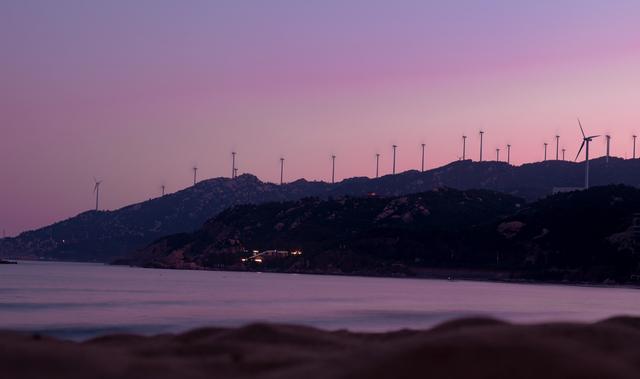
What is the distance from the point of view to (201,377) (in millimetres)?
18859

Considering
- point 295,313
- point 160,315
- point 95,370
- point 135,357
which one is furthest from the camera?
point 295,313

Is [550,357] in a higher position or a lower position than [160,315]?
higher

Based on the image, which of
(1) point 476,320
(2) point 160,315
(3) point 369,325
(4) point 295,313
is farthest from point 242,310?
(1) point 476,320

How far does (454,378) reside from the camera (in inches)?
613

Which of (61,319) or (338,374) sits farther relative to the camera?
(61,319)

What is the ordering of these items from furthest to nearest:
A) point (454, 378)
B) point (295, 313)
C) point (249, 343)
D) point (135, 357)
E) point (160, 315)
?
point (295, 313) < point (160, 315) < point (249, 343) < point (135, 357) < point (454, 378)

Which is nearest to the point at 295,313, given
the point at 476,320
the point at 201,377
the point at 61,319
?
the point at 61,319

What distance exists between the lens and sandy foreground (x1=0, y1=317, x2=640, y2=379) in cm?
1600

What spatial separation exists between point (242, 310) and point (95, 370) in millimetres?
64708

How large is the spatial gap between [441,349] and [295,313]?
6503 centimetres

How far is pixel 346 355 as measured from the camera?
1973 centimetres

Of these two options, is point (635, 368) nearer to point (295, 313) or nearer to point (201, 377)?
point (201, 377)

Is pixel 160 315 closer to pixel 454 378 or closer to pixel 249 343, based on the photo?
pixel 249 343

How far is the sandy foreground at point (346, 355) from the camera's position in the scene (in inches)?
630
